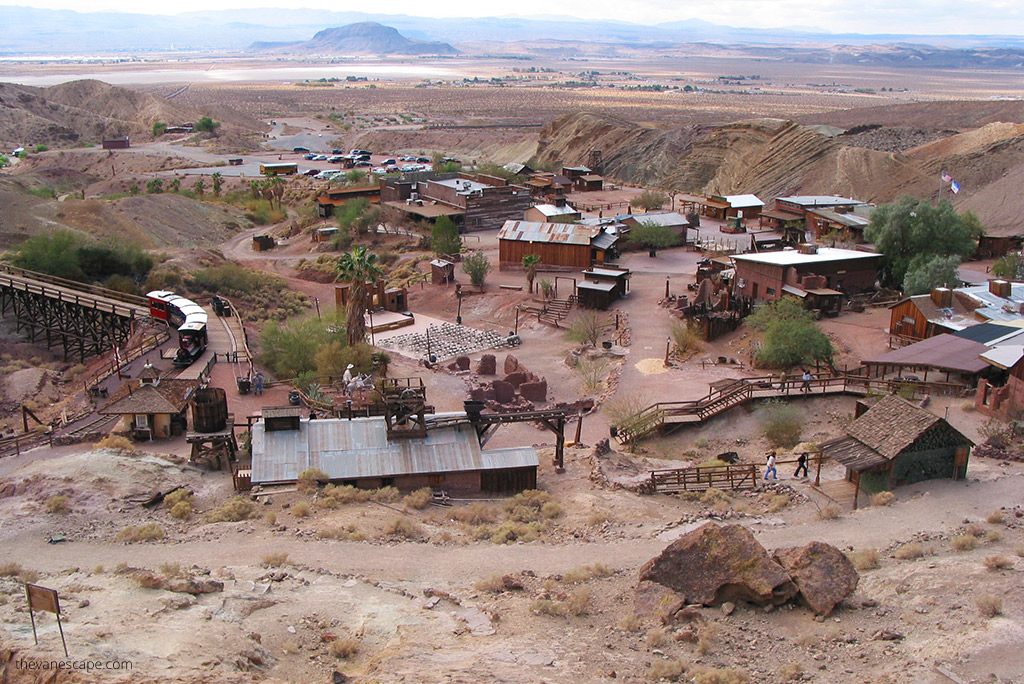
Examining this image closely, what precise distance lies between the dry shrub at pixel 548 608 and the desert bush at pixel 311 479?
9.34 m

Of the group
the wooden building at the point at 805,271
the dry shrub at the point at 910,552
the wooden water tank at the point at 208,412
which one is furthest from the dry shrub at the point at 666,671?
the wooden building at the point at 805,271

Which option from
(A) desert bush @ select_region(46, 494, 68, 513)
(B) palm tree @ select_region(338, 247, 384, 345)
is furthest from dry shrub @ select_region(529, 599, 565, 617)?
(B) palm tree @ select_region(338, 247, 384, 345)

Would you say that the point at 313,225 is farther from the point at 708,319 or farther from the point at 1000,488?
the point at 1000,488

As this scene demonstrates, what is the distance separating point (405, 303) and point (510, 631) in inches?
1503

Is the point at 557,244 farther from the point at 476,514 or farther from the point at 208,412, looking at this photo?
the point at 476,514

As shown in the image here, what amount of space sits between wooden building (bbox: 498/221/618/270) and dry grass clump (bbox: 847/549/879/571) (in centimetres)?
4097

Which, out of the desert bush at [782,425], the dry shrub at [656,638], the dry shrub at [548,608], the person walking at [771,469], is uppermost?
the dry shrub at [656,638]

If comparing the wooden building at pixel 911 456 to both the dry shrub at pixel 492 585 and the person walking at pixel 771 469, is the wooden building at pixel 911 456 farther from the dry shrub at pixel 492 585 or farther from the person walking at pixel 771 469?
the dry shrub at pixel 492 585

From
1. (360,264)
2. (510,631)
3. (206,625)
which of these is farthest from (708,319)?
(206,625)

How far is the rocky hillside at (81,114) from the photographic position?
127000 mm

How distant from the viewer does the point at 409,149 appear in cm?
12669

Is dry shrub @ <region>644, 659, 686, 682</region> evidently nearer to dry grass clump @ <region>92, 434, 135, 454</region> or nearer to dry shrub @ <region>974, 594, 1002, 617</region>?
dry shrub @ <region>974, 594, 1002, 617</region>

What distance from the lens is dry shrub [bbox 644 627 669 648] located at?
17000 millimetres

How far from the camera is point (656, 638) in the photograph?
56.0 feet
